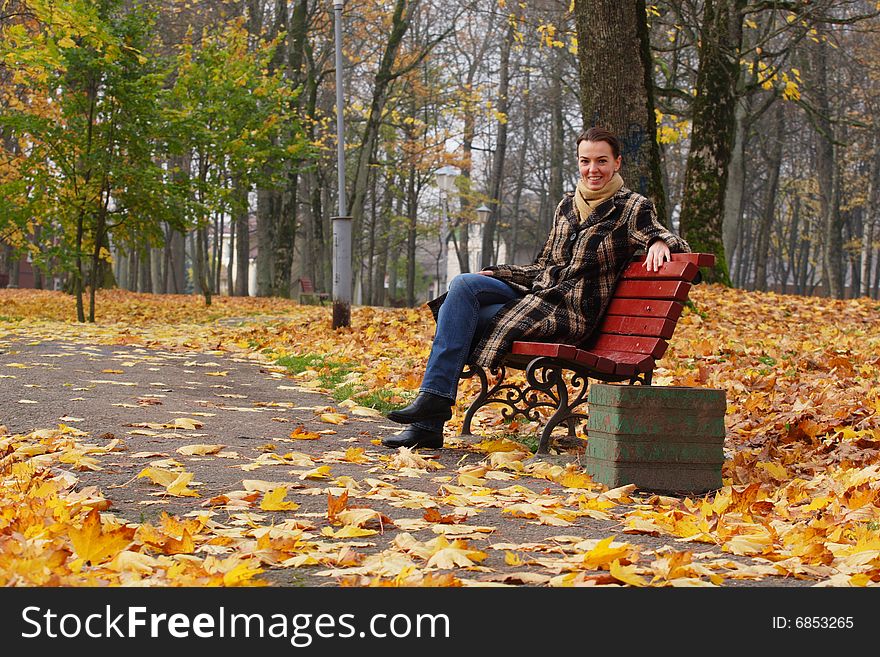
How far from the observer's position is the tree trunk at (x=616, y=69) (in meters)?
9.65

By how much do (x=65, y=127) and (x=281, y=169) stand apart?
19.1ft

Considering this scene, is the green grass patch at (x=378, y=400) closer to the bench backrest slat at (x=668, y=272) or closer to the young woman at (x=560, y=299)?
the young woman at (x=560, y=299)

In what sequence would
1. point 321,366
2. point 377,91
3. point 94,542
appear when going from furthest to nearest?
point 377,91 < point 321,366 < point 94,542

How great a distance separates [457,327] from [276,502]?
1.83m

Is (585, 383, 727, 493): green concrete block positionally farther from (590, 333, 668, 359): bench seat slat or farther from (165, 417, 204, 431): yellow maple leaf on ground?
(165, 417, 204, 431): yellow maple leaf on ground

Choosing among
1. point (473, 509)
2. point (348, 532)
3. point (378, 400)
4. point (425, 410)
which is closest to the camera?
point (348, 532)

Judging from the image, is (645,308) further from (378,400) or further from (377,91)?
(377,91)

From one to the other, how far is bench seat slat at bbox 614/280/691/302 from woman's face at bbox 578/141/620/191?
539 mm

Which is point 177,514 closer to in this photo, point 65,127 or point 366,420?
point 366,420

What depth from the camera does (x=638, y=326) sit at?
504cm

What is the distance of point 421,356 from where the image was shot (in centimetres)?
940

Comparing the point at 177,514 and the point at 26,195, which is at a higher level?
the point at 26,195

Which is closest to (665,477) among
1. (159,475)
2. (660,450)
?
(660,450)
